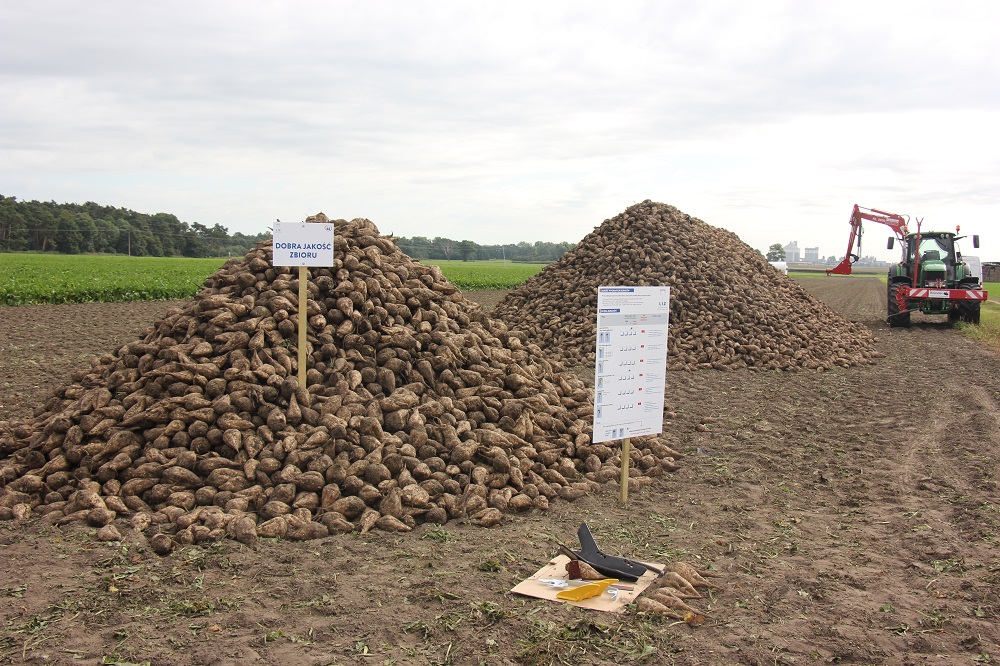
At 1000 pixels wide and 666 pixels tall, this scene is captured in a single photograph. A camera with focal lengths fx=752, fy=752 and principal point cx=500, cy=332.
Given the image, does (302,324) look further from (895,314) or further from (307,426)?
(895,314)

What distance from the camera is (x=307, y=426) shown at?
564 centimetres

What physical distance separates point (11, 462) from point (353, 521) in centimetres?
286

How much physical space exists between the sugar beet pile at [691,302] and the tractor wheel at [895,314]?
4.12 m

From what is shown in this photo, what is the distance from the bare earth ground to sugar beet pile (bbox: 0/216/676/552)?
10.2 inches

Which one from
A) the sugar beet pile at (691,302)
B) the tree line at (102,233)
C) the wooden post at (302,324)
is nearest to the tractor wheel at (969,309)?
the sugar beet pile at (691,302)

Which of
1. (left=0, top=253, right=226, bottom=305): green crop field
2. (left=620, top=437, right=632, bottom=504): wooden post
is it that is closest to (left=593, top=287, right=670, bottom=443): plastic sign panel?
A: (left=620, top=437, right=632, bottom=504): wooden post

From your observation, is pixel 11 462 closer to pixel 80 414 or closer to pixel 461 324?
pixel 80 414

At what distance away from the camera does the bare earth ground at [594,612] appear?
3449 millimetres

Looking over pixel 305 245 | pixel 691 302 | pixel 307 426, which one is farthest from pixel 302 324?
pixel 691 302

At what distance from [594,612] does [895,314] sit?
20.3 m

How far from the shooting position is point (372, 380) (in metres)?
6.22

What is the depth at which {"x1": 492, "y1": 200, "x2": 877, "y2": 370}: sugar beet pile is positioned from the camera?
1312 cm

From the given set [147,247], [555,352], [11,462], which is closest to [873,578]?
[11,462]

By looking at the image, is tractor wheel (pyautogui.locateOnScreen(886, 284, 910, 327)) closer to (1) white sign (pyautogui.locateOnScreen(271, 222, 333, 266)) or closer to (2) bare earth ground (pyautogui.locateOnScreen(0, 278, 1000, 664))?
(2) bare earth ground (pyautogui.locateOnScreen(0, 278, 1000, 664))
